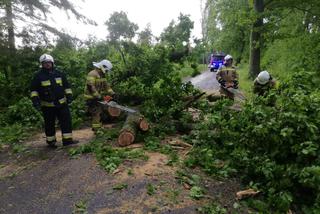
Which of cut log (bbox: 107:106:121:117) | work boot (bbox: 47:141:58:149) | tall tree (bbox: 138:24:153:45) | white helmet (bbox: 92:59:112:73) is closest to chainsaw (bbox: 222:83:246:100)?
cut log (bbox: 107:106:121:117)

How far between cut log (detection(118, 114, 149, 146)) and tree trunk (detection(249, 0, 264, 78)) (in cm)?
Result: 929

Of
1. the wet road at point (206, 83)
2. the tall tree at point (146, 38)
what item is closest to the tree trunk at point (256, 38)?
the wet road at point (206, 83)

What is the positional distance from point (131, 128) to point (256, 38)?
1219 centimetres

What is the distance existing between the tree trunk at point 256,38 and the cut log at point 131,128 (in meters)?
9.29

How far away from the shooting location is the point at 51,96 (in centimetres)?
688

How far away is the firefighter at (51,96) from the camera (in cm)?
682

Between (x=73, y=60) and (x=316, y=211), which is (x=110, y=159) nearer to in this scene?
(x=316, y=211)

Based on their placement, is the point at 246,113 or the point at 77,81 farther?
the point at 77,81

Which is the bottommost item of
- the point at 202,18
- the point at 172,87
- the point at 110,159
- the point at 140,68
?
the point at 110,159

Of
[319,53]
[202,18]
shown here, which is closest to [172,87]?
[319,53]

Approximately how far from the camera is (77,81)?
12219mm

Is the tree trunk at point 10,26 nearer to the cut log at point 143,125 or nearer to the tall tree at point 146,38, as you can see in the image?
the tall tree at point 146,38

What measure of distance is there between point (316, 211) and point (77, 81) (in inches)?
376

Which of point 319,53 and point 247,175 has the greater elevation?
point 319,53
